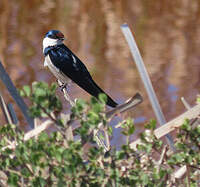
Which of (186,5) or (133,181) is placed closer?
(133,181)

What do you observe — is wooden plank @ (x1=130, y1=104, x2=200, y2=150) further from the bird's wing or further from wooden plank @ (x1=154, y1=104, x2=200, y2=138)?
the bird's wing

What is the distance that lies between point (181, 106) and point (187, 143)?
11.4 feet

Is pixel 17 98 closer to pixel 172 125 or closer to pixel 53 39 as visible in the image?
pixel 172 125

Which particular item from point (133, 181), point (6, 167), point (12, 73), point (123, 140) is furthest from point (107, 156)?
point (12, 73)

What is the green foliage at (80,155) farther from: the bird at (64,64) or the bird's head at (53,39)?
the bird's head at (53,39)

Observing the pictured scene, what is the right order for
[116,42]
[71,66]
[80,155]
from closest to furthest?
[80,155] → [71,66] → [116,42]

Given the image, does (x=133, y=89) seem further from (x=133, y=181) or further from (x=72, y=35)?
(x=133, y=181)

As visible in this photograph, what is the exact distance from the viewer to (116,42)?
19.4 feet

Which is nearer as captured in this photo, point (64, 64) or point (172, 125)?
Result: point (172, 125)

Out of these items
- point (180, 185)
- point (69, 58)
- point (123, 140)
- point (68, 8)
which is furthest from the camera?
point (68, 8)

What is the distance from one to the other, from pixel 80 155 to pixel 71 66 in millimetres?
2051

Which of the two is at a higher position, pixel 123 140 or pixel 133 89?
pixel 133 89

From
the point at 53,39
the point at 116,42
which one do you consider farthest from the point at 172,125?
the point at 116,42

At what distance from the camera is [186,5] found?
22.9 feet
